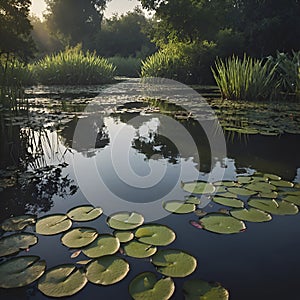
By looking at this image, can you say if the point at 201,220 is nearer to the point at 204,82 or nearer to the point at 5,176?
the point at 5,176

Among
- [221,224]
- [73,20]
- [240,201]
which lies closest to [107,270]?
[221,224]

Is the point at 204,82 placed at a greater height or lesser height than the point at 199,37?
lesser

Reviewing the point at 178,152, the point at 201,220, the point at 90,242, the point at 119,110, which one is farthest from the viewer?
the point at 119,110

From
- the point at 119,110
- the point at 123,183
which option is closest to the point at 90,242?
the point at 123,183

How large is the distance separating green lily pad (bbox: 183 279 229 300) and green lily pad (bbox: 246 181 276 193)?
39.9 inches

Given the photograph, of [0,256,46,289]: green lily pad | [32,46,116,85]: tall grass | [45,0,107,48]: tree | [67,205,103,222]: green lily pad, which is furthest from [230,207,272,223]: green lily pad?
[45,0,107,48]: tree

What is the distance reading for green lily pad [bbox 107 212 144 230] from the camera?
151 centimetres

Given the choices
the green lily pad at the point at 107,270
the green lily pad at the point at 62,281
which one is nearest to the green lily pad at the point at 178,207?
the green lily pad at the point at 107,270

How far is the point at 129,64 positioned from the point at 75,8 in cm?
1350

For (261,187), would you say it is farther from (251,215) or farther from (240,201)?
(251,215)

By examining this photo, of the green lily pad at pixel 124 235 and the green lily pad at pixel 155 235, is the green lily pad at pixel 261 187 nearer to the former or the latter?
the green lily pad at pixel 155 235

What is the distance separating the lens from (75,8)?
98.4ft

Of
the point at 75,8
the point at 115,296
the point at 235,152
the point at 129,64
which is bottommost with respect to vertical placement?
the point at 115,296

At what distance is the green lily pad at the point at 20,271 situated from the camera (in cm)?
111
